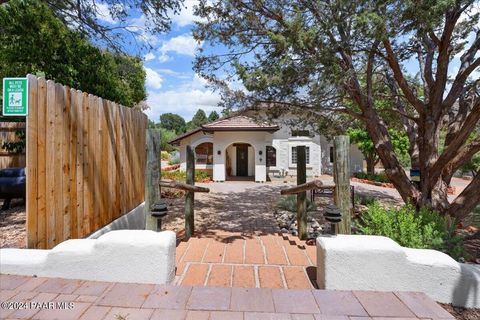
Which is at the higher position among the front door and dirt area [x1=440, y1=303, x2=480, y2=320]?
the front door

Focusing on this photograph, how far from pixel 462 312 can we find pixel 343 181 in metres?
1.83

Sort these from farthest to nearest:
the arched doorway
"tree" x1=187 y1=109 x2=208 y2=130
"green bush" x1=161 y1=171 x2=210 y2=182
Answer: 1. "tree" x1=187 y1=109 x2=208 y2=130
2. the arched doorway
3. "green bush" x1=161 y1=171 x2=210 y2=182

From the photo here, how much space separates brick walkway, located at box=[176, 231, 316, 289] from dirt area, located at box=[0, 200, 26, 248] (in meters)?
2.77

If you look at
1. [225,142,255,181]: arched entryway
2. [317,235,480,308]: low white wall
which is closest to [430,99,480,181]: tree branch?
[317,235,480,308]: low white wall

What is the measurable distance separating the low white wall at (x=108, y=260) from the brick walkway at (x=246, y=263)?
1.38 ft

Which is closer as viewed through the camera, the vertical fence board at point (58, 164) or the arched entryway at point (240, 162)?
the vertical fence board at point (58, 164)

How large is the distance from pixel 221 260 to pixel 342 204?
74.5 inches

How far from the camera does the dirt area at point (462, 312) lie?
102 inches

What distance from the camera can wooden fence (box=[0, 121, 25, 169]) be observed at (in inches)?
289

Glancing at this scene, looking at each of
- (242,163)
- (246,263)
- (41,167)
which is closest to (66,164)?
(41,167)

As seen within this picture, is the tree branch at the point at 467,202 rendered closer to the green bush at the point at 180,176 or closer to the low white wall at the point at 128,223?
the low white wall at the point at 128,223

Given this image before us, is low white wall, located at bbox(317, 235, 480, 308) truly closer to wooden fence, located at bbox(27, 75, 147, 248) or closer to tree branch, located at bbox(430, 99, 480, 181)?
tree branch, located at bbox(430, 99, 480, 181)

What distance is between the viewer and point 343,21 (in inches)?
193

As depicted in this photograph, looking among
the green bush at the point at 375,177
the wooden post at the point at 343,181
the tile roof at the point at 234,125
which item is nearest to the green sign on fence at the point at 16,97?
the wooden post at the point at 343,181
